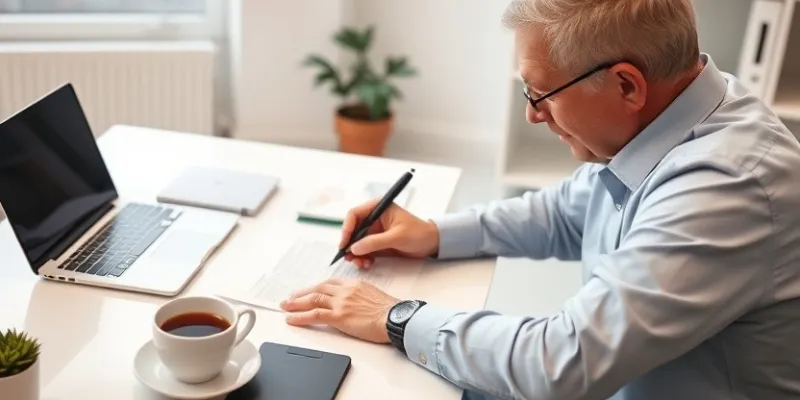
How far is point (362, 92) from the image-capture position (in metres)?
3.10

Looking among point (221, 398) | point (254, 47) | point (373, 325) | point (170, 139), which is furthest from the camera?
point (254, 47)

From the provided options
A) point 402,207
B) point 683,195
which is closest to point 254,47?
point 402,207

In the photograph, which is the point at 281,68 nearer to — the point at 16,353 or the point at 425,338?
the point at 425,338

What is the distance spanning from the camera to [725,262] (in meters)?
1.09

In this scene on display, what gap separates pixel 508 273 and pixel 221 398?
180 cm

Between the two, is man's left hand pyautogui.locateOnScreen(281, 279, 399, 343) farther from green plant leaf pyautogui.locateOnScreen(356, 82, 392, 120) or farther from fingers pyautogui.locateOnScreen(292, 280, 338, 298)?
green plant leaf pyautogui.locateOnScreen(356, 82, 392, 120)

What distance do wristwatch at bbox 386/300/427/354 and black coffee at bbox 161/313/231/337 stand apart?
223 millimetres

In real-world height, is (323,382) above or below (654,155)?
below

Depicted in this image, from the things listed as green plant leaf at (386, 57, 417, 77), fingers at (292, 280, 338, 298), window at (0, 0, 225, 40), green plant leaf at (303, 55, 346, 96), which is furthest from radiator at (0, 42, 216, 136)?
fingers at (292, 280, 338, 298)

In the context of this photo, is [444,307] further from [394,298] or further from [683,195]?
[683,195]

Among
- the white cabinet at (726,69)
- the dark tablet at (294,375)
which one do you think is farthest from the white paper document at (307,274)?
the white cabinet at (726,69)

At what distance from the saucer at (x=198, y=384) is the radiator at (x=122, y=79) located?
2022 mm

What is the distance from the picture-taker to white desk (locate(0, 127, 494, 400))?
1134 millimetres

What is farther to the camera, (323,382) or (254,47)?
(254,47)
